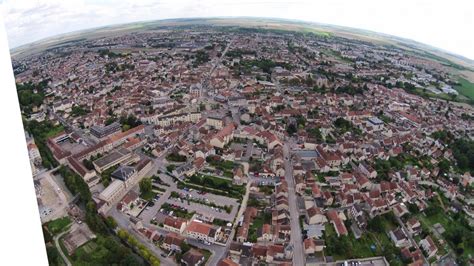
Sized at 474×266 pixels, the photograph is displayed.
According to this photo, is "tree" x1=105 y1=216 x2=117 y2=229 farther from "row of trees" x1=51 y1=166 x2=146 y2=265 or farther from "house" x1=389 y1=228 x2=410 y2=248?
"house" x1=389 y1=228 x2=410 y2=248

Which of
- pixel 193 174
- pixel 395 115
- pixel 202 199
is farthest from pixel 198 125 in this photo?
pixel 395 115

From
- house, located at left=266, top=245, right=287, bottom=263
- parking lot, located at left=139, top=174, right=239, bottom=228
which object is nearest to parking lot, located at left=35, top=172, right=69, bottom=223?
parking lot, located at left=139, top=174, right=239, bottom=228

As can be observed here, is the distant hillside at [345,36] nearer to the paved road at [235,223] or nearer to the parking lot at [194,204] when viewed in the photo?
the parking lot at [194,204]

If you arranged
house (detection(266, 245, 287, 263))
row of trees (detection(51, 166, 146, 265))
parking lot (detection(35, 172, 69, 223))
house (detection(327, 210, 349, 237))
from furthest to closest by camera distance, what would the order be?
parking lot (detection(35, 172, 69, 223)) → house (detection(327, 210, 349, 237)) → house (detection(266, 245, 287, 263)) → row of trees (detection(51, 166, 146, 265))

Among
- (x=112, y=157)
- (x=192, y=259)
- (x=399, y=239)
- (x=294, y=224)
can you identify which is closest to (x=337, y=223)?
(x=294, y=224)

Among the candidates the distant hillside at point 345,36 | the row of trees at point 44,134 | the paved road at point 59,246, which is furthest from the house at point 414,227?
the distant hillside at point 345,36

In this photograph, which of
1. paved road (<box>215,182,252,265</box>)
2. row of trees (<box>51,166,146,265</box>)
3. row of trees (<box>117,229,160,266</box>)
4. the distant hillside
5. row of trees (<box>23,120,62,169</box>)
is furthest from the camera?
the distant hillside
